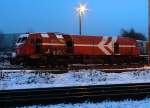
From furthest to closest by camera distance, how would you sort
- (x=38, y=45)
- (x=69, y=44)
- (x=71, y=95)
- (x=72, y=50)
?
(x=72, y=50)
(x=69, y=44)
(x=38, y=45)
(x=71, y=95)

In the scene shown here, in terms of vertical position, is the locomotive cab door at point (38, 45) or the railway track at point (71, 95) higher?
the locomotive cab door at point (38, 45)

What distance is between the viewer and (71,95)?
1639 cm

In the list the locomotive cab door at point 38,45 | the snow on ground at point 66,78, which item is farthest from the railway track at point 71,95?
the locomotive cab door at point 38,45

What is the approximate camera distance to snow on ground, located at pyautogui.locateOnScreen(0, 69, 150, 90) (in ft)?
75.3

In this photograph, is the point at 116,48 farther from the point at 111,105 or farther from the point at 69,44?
the point at 111,105

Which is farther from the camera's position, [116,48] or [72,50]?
[116,48]

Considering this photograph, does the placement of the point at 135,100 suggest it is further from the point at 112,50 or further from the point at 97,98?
the point at 112,50

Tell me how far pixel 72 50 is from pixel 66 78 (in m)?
13.7

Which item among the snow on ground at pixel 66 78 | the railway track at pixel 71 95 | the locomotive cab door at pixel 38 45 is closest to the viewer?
the railway track at pixel 71 95

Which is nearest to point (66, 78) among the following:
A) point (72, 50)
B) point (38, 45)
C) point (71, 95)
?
point (71, 95)

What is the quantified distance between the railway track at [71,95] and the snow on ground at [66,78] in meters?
3.99

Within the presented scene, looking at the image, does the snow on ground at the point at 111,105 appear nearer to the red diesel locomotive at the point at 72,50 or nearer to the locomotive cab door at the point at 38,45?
the red diesel locomotive at the point at 72,50

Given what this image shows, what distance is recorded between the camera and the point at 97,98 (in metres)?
16.1

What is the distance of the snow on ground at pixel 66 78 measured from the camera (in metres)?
22.9
